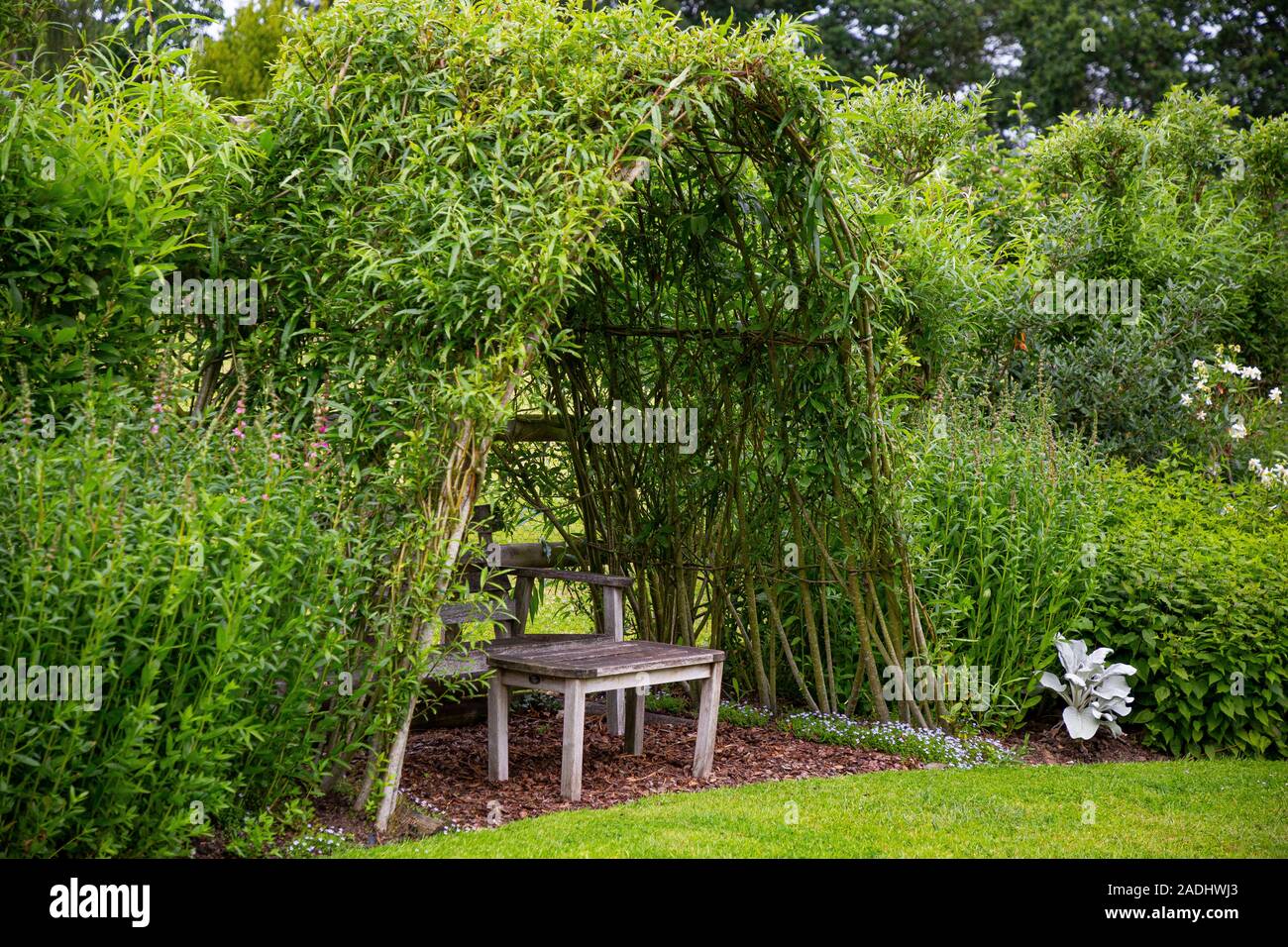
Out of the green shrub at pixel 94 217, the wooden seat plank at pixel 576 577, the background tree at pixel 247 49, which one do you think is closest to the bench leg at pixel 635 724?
the wooden seat plank at pixel 576 577

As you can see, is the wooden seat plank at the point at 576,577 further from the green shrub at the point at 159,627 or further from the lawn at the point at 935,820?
the green shrub at the point at 159,627

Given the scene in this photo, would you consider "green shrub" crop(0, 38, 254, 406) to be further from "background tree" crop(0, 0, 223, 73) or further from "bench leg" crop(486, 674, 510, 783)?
"bench leg" crop(486, 674, 510, 783)

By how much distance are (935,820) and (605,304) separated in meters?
2.90

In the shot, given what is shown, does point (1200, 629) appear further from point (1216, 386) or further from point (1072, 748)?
point (1216, 386)

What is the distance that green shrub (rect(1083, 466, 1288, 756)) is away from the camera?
5.61 meters

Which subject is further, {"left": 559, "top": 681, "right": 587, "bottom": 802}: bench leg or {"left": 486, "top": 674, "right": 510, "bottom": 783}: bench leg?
{"left": 486, "top": 674, "right": 510, "bottom": 783}: bench leg

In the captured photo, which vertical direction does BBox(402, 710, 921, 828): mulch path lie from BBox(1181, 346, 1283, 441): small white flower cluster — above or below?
below

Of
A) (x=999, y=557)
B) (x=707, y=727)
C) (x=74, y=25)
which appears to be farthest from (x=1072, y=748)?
(x=74, y=25)

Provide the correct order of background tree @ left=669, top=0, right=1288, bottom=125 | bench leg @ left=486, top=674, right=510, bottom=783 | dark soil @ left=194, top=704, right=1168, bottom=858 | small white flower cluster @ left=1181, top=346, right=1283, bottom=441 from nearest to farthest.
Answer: dark soil @ left=194, top=704, right=1168, bottom=858 < bench leg @ left=486, top=674, right=510, bottom=783 < small white flower cluster @ left=1181, top=346, right=1283, bottom=441 < background tree @ left=669, top=0, right=1288, bottom=125

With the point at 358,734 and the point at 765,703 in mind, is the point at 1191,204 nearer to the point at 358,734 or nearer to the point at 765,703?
the point at 765,703

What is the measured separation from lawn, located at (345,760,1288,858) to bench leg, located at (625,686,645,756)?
0.75 m

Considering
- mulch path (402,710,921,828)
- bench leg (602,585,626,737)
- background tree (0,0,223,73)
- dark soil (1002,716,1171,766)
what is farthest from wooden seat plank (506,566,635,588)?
background tree (0,0,223,73)

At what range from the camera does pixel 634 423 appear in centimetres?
602

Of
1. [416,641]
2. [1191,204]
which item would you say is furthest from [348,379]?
[1191,204]
